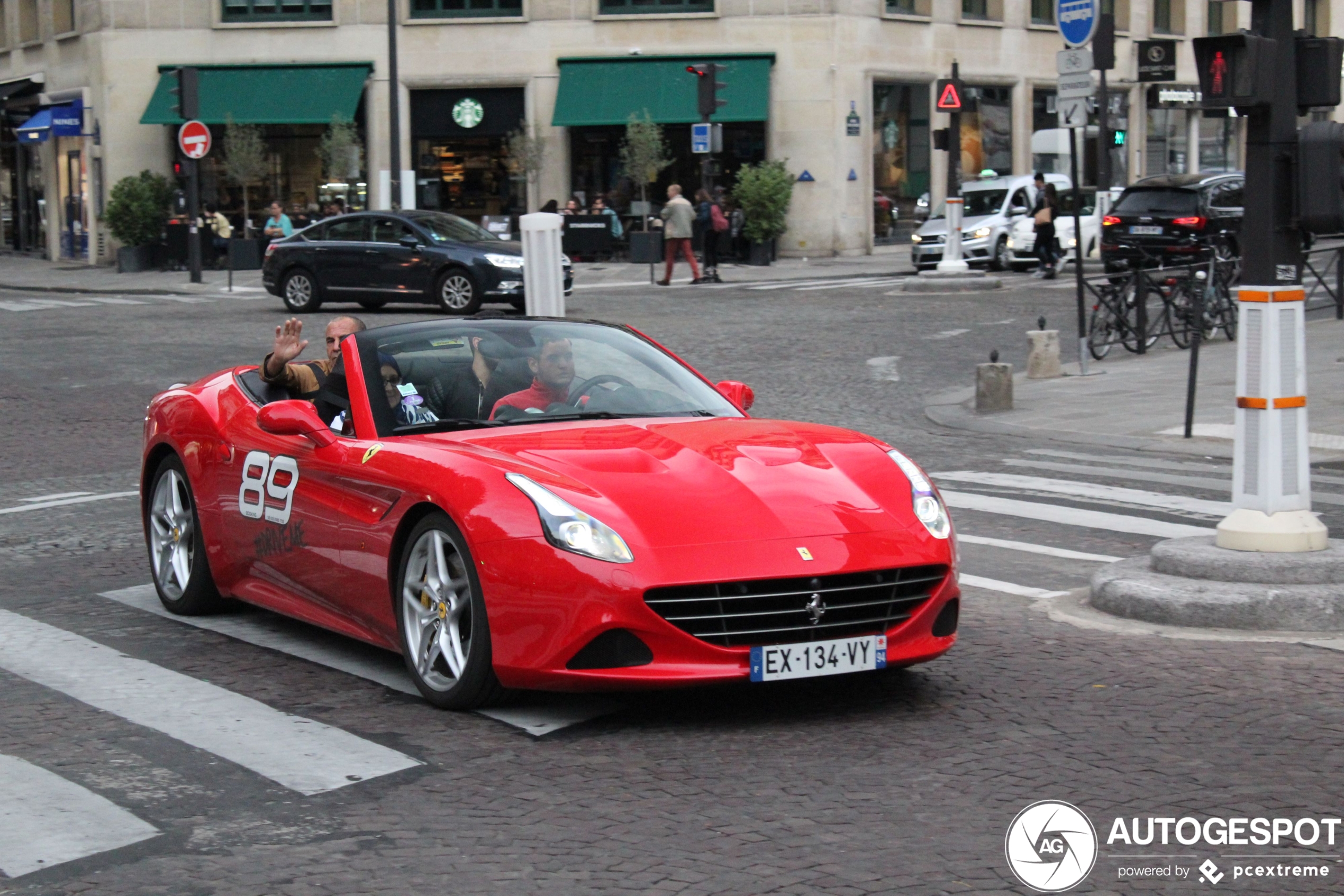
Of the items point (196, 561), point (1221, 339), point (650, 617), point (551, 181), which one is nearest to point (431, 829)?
point (650, 617)

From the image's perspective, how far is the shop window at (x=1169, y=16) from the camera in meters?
54.0

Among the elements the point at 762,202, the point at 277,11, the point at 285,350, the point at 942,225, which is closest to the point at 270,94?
the point at 277,11

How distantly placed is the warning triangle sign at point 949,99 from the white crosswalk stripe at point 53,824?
28523 mm

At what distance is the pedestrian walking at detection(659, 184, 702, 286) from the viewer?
31.7 m

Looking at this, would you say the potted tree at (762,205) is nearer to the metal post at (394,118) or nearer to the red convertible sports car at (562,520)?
the metal post at (394,118)

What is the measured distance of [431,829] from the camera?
4598mm

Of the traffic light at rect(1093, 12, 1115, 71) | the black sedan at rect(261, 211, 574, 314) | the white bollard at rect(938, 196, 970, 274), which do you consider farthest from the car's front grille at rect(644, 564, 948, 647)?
the white bollard at rect(938, 196, 970, 274)

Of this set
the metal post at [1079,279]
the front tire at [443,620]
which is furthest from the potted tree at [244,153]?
the front tire at [443,620]

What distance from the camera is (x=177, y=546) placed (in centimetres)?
780

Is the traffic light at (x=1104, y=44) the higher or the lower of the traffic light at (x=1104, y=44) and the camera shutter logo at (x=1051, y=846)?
the higher

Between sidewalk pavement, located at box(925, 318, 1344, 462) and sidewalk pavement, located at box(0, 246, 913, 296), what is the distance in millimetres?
15350

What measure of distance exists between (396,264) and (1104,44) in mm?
12100

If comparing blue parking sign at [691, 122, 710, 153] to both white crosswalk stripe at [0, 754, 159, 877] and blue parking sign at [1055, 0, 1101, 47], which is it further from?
white crosswalk stripe at [0, 754, 159, 877]

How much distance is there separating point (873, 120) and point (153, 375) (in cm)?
2776
